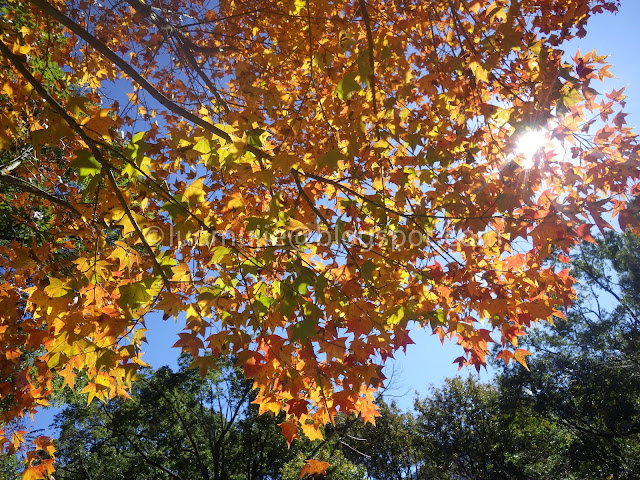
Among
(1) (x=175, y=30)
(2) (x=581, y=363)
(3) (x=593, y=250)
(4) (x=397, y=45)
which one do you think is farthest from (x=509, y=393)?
(1) (x=175, y=30)

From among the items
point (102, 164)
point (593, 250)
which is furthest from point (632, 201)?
point (593, 250)

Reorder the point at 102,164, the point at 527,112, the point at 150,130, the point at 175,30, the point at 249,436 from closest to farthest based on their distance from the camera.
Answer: the point at 102,164 < the point at 527,112 < the point at 175,30 < the point at 150,130 < the point at 249,436

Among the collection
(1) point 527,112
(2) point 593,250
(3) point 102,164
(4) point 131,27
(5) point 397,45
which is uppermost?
(2) point 593,250

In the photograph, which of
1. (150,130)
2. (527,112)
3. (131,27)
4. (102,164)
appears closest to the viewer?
(102,164)

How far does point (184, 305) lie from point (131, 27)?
5123mm

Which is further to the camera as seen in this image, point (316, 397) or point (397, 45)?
point (397, 45)

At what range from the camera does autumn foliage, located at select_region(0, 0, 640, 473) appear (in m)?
2.23

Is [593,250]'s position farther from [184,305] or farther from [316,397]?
[184,305]

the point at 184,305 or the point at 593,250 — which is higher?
the point at 593,250

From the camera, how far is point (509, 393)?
17859 millimetres

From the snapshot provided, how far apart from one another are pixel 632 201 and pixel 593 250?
19506mm

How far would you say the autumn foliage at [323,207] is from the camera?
7.32ft

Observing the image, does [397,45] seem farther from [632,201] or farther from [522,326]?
[522,326]

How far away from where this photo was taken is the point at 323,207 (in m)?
3.85
